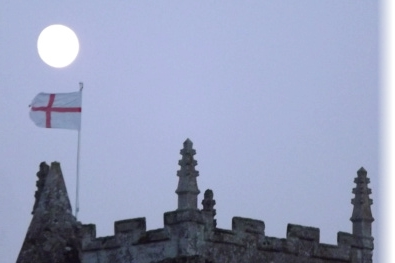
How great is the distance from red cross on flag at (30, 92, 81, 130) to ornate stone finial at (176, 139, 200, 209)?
6.24 meters

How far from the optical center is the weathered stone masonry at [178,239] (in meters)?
63.5

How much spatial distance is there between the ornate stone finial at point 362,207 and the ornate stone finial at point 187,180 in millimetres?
7282

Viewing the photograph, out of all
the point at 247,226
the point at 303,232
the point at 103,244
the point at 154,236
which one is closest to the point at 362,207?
the point at 303,232

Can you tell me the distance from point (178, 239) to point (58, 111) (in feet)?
26.9

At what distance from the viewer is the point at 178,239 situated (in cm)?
6353

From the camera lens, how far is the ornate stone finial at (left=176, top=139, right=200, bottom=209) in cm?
6347

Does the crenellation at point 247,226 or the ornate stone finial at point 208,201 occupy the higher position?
the ornate stone finial at point 208,201

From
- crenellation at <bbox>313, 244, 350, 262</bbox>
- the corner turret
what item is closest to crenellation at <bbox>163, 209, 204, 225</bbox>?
the corner turret

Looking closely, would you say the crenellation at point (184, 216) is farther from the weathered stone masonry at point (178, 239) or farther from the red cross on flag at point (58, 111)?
the red cross on flag at point (58, 111)

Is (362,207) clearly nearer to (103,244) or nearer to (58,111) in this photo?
(103,244)

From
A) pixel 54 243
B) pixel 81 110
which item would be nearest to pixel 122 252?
pixel 54 243

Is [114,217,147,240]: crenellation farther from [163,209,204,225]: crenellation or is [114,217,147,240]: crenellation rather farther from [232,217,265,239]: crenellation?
[232,217,265,239]: crenellation

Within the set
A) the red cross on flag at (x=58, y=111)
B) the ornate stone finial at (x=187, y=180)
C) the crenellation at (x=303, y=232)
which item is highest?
the red cross on flag at (x=58, y=111)

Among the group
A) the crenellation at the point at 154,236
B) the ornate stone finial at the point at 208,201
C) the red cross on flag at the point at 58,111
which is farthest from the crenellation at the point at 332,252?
the red cross on flag at the point at 58,111
